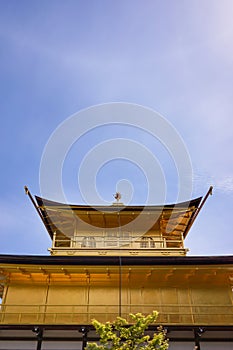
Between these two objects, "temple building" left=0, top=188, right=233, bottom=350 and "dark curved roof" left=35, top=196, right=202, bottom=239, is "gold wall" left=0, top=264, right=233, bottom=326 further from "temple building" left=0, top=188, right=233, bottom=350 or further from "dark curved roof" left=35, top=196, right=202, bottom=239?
"dark curved roof" left=35, top=196, right=202, bottom=239

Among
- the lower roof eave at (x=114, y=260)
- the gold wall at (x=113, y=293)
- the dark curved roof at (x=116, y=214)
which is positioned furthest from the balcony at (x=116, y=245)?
the lower roof eave at (x=114, y=260)

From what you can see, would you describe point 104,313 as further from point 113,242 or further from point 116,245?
point 113,242

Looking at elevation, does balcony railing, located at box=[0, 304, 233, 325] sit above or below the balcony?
below

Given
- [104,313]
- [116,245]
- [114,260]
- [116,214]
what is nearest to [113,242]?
[116,245]

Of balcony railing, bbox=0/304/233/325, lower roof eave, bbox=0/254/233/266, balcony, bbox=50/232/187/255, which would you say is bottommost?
balcony railing, bbox=0/304/233/325

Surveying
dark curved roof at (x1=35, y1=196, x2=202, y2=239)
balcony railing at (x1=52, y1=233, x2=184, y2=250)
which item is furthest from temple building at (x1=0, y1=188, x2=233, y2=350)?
dark curved roof at (x1=35, y1=196, x2=202, y2=239)

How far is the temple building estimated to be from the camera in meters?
15.6

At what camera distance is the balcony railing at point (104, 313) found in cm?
1670

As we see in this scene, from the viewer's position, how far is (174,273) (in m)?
17.9

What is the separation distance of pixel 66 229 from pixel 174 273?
9875 millimetres

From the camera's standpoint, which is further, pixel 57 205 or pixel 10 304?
pixel 57 205

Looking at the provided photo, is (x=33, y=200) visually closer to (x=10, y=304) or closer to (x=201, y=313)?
(x=10, y=304)

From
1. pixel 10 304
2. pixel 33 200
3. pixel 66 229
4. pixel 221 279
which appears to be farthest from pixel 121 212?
pixel 10 304

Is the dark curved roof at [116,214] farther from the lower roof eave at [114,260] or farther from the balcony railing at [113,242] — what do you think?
the lower roof eave at [114,260]
